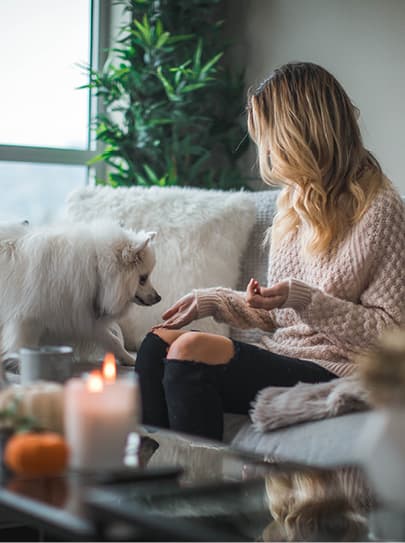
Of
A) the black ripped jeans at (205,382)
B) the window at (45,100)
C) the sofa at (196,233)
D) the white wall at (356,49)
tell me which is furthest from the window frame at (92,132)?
the black ripped jeans at (205,382)

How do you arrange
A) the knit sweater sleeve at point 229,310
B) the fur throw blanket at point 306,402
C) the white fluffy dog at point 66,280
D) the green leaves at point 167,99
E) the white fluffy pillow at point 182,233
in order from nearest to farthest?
1. the fur throw blanket at point 306,402
2. the knit sweater sleeve at point 229,310
3. the white fluffy dog at point 66,280
4. the white fluffy pillow at point 182,233
5. the green leaves at point 167,99

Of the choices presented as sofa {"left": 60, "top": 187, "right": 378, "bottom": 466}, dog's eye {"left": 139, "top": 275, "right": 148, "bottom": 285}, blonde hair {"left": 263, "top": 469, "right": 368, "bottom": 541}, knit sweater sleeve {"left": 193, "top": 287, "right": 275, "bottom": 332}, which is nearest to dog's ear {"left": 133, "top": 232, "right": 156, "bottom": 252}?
dog's eye {"left": 139, "top": 275, "right": 148, "bottom": 285}

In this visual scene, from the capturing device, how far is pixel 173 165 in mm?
4094

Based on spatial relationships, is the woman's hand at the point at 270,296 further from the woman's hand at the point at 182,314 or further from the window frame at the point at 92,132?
the window frame at the point at 92,132

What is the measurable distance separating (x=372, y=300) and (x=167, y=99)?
7.58 ft

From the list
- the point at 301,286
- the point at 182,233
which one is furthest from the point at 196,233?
the point at 301,286

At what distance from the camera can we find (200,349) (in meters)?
2.00

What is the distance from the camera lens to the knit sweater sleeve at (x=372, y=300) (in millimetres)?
2080

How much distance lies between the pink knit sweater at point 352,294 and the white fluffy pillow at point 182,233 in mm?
555

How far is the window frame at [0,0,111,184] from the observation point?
426 cm

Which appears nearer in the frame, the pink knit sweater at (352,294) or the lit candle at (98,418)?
the lit candle at (98,418)

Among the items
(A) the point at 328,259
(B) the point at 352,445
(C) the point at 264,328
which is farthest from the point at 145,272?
(B) the point at 352,445

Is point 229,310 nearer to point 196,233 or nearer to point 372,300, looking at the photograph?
point 372,300

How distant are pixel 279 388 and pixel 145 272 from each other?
834mm
